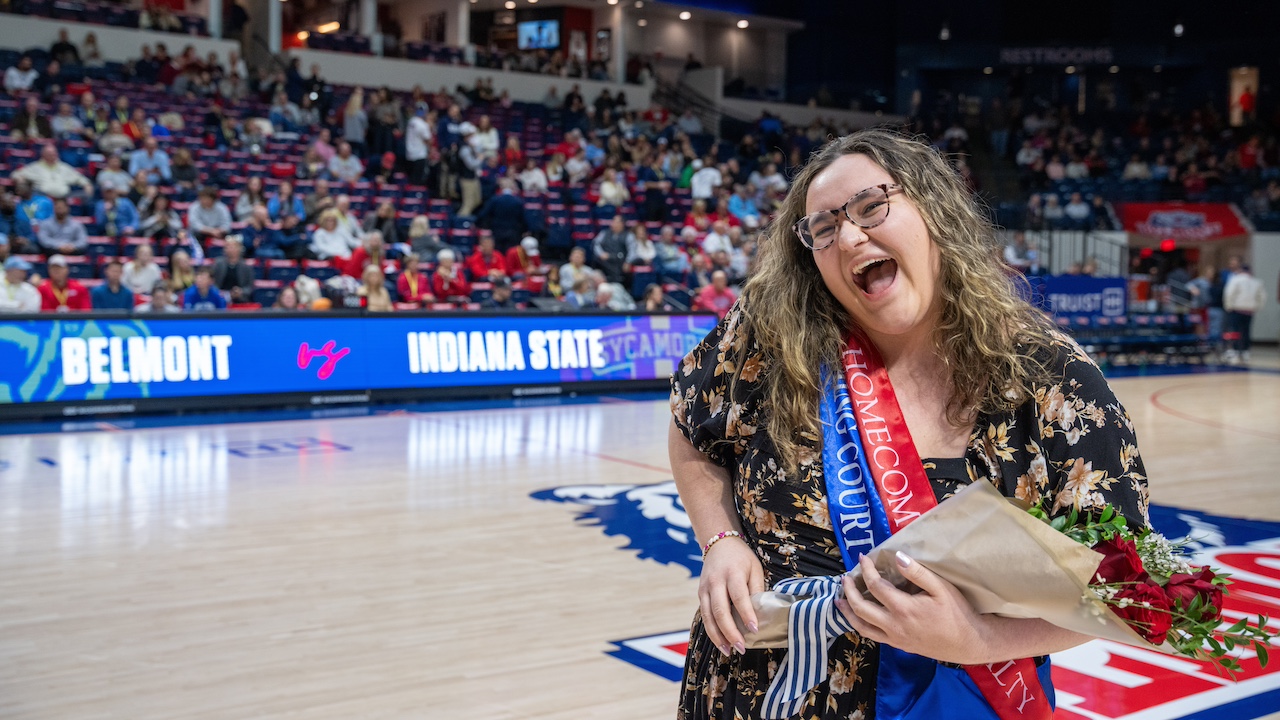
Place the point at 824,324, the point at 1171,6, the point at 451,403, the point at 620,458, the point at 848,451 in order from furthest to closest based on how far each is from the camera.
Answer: the point at 1171,6, the point at 451,403, the point at 620,458, the point at 824,324, the point at 848,451

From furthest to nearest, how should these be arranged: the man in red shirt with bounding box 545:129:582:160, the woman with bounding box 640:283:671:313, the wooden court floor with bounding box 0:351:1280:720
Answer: the man in red shirt with bounding box 545:129:582:160 < the woman with bounding box 640:283:671:313 < the wooden court floor with bounding box 0:351:1280:720

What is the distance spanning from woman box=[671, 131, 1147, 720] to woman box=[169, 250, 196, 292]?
11522mm

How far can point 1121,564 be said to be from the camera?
142cm

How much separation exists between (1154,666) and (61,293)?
10.3 m

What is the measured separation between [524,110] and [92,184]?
10049 mm

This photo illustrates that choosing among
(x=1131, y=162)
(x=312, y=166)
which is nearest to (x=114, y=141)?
(x=312, y=166)

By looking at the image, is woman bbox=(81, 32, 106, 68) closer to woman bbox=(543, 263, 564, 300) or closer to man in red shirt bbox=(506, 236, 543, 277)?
man in red shirt bbox=(506, 236, 543, 277)

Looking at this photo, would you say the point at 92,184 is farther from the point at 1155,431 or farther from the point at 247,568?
the point at 1155,431

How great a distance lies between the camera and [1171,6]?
3212cm

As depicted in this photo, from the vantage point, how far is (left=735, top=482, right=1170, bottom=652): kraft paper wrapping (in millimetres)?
1384

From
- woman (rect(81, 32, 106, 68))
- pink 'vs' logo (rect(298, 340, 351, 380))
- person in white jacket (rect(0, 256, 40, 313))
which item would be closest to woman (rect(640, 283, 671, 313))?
pink 'vs' logo (rect(298, 340, 351, 380))

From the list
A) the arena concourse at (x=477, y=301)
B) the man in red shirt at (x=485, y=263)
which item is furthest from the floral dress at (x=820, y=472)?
the man in red shirt at (x=485, y=263)

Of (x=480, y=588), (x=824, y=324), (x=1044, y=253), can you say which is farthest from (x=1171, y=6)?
(x=824, y=324)

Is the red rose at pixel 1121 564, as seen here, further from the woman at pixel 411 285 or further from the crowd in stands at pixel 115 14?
the crowd in stands at pixel 115 14
